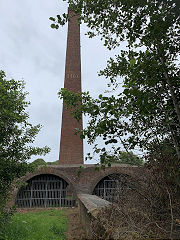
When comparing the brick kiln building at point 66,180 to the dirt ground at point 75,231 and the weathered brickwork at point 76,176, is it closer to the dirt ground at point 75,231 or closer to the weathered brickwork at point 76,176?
the weathered brickwork at point 76,176

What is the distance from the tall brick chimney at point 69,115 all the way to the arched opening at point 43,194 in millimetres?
2239

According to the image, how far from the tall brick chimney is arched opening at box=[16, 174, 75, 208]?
2.24 meters

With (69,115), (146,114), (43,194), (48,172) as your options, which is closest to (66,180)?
(48,172)

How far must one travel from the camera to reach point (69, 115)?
17703 mm

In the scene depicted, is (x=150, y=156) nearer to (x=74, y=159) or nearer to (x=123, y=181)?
(x=123, y=181)

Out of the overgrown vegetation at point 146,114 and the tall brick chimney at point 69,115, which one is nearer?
the overgrown vegetation at point 146,114

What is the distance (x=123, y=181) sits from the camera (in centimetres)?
378

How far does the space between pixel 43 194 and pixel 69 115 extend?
6504 mm

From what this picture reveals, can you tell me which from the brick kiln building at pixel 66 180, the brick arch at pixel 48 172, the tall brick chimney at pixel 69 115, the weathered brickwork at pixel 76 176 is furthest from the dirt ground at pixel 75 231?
the tall brick chimney at pixel 69 115

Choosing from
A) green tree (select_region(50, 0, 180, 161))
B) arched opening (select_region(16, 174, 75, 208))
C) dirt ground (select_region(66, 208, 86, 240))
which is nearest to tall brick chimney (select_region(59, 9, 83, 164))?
arched opening (select_region(16, 174, 75, 208))

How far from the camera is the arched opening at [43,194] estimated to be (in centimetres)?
1631

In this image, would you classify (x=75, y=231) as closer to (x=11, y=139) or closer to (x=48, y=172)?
(x=11, y=139)

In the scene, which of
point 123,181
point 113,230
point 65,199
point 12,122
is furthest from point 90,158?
point 65,199

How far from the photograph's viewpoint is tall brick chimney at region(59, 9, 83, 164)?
18.6 meters
